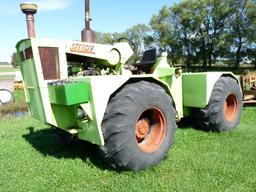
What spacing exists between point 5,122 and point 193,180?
17.7 feet

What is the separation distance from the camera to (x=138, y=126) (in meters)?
4.19

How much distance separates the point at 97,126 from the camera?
3641 millimetres

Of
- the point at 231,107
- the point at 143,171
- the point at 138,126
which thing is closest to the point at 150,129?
the point at 138,126

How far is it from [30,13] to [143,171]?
152 inches

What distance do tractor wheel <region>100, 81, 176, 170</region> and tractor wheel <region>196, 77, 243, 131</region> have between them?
55.5 inches

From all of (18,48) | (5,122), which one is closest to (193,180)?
(18,48)

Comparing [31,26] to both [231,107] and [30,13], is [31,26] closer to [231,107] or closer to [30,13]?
[30,13]

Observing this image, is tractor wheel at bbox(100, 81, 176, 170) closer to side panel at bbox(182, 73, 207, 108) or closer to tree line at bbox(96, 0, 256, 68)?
side panel at bbox(182, 73, 207, 108)

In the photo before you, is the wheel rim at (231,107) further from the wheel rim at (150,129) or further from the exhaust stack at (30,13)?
the exhaust stack at (30,13)

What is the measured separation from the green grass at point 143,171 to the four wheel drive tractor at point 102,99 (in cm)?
27

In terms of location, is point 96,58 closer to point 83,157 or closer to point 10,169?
point 83,157

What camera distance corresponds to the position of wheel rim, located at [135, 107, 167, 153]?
4.19 metres

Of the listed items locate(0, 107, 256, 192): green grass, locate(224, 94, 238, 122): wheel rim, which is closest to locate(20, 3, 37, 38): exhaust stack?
locate(0, 107, 256, 192): green grass

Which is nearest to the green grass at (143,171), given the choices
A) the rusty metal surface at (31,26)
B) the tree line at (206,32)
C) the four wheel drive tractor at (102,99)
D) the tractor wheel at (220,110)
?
the tractor wheel at (220,110)
